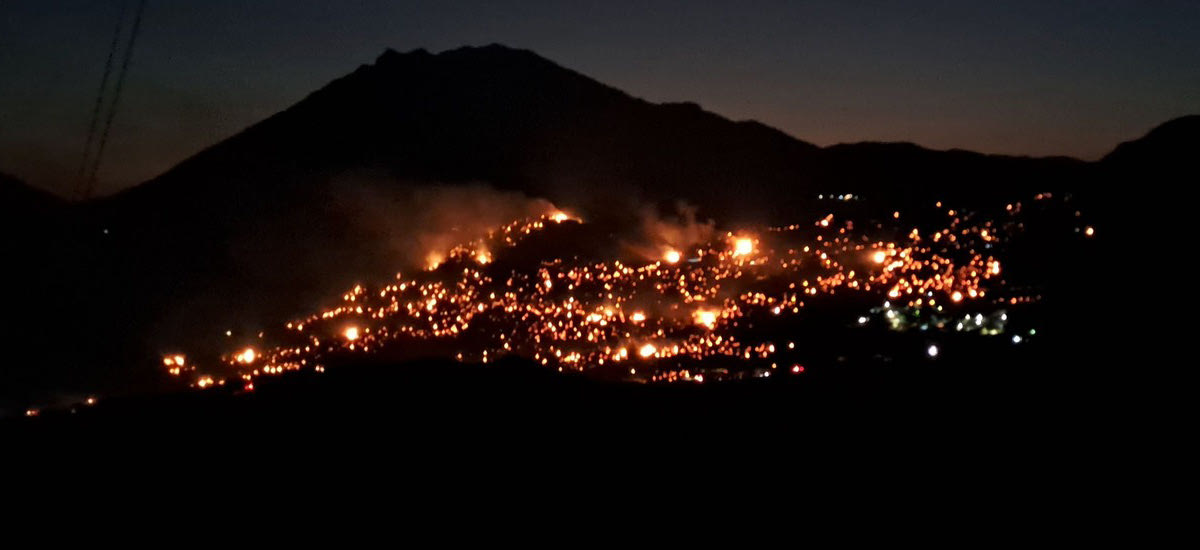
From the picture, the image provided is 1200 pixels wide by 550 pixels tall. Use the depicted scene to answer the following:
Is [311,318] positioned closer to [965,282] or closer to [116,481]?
[965,282]

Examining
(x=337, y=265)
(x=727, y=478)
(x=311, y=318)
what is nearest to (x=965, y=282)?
(x=311, y=318)

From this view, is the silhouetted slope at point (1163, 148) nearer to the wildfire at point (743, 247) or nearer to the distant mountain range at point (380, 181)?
the distant mountain range at point (380, 181)

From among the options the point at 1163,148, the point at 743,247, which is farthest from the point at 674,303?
the point at 1163,148

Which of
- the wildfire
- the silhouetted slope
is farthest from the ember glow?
the silhouetted slope

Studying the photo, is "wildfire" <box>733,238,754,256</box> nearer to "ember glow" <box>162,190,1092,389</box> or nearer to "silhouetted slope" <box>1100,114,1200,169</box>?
"ember glow" <box>162,190,1092,389</box>

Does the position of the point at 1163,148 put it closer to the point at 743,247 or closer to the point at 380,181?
the point at 743,247

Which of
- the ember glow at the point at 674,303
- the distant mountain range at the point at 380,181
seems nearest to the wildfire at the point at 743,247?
the ember glow at the point at 674,303
